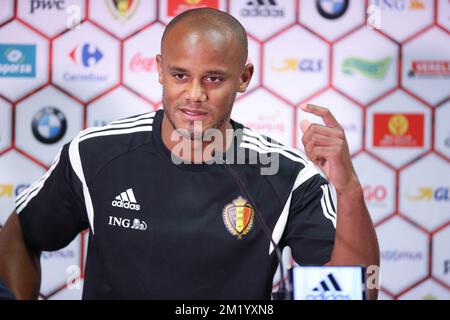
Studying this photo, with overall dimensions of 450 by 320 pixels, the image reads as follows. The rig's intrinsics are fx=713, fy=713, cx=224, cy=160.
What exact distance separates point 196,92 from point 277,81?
0.79m

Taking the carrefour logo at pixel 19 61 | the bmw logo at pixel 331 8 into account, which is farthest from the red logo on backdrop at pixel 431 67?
the carrefour logo at pixel 19 61

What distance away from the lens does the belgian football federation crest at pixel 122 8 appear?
209cm

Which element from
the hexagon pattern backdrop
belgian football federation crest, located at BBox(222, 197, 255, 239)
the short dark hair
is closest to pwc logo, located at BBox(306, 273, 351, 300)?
belgian football federation crest, located at BBox(222, 197, 255, 239)

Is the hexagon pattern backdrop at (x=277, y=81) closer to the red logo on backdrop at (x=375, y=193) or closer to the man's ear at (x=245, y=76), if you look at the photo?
the red logo on backdrop at (x=375, y=193)

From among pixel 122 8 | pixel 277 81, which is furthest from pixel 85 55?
pixel 277 81

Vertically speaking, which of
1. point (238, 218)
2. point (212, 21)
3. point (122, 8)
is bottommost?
point (238, 218)

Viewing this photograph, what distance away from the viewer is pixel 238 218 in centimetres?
142

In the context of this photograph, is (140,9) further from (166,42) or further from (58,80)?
(166,42)

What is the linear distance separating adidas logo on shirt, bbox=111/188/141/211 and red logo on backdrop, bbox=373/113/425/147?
924 mm

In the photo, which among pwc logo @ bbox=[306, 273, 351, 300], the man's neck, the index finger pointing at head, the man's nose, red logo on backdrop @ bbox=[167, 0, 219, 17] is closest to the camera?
pwc logo @ bbox=[306, 273, 351, 300]

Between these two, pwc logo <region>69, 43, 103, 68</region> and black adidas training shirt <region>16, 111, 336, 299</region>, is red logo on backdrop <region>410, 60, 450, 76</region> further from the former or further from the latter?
pwc logo <region>69, 43, 103, 68</region>

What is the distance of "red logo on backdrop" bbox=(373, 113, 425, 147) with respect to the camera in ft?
6.92

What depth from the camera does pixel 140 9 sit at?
2.09 meters

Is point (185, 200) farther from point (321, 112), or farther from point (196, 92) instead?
point (321, 112)
